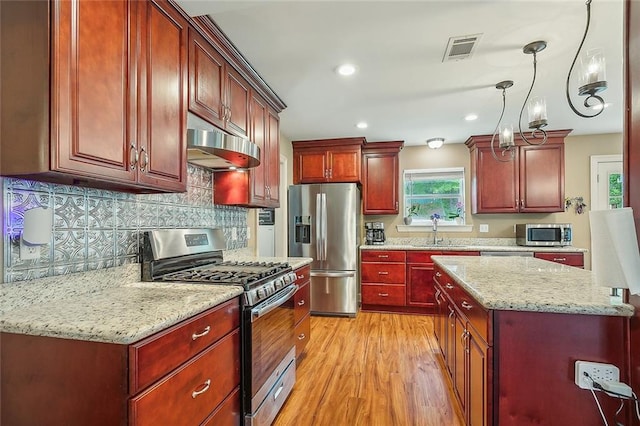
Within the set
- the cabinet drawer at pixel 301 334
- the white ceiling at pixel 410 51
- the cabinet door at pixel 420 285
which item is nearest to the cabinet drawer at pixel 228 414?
the cabinet drawer at pixel 301 334

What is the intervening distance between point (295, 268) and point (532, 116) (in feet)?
6.47

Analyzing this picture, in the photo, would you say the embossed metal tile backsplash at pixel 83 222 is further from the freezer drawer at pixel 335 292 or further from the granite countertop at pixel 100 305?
the freezer drawer at pixel 335 292

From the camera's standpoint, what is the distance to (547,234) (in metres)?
3.99

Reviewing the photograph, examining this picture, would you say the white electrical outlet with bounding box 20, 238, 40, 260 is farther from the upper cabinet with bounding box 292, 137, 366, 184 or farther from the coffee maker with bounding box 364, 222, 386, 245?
the coffee maker with bounding box 364, 222, 386, 245

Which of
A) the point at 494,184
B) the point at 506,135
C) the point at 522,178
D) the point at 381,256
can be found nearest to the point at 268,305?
the point at 506,135

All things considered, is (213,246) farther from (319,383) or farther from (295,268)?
(319,383)

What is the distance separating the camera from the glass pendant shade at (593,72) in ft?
4.67

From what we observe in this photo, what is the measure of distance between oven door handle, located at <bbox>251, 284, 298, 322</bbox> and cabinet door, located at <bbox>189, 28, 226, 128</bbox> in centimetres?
118

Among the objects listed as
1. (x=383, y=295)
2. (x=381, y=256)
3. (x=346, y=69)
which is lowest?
(x=383, y=295)

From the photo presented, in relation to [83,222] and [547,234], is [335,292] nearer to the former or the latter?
[547,234]

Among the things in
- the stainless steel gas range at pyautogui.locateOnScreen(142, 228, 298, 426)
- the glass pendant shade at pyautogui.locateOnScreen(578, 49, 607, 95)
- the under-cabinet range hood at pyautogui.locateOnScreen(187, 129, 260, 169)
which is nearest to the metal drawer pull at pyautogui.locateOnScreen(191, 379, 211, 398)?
the stainless steel gas range at pyautogui.locateOnScreen(142, 228, 298, 426)

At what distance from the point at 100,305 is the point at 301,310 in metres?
1.66

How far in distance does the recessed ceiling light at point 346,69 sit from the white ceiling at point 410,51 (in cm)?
6

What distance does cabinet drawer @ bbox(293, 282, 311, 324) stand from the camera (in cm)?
247
